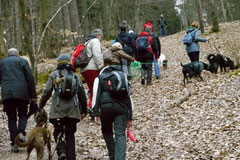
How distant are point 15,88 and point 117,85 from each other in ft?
8.26

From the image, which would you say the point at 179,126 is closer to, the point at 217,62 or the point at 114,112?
the point at 114,112

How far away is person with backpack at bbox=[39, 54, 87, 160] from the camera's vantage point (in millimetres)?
5109

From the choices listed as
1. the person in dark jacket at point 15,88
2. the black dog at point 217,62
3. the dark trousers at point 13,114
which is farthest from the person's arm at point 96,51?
the black dog at point 217,62

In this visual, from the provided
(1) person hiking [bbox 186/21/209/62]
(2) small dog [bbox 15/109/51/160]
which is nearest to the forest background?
(1) person hiking [bbox 186/21/209/62]

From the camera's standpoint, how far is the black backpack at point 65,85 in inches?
200

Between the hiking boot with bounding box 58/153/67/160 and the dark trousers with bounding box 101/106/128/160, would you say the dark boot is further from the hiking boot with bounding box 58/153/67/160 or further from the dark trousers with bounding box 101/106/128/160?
the dark trousers with bounding box 101/106/128/160

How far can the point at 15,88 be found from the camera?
248 inches

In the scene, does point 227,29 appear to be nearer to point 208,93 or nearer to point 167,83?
point 167,83

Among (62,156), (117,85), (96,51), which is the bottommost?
(62,156)

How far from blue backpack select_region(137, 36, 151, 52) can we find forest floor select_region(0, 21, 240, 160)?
1.43 metres

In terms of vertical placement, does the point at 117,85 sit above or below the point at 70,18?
below

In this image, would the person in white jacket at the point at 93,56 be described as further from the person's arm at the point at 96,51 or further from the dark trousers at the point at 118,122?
the dark trousers at the point at 118,122

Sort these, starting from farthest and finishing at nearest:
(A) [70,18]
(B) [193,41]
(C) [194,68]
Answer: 1. (A) [70,18]
2. (B) [193,41]
3. (C) [194,68]

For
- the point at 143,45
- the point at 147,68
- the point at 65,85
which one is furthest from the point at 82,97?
the point at 147,68
